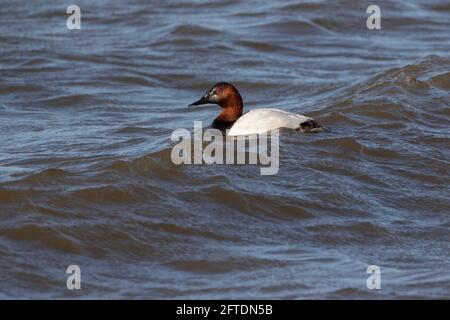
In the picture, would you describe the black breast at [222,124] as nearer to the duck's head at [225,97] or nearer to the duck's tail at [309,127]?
the duck's head at [225,97]

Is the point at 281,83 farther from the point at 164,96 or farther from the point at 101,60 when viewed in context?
the point at 101,60

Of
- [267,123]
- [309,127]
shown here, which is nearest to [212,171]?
[267,123]

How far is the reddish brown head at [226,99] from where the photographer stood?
9938mm

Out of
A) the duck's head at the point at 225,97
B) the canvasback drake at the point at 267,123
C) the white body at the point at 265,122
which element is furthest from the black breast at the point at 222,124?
the white body at the point at 265,122

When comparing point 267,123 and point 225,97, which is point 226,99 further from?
point 267,123

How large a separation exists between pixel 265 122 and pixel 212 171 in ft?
3.90

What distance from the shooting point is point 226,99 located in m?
9.95

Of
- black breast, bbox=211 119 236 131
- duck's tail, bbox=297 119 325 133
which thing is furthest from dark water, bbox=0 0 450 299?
black breast, bbox=211 119 236 131

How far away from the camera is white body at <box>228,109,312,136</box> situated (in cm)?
920

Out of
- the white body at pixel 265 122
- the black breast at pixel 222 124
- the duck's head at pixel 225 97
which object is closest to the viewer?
the white body at pixel 265 122

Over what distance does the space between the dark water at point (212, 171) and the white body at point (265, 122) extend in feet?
0.36

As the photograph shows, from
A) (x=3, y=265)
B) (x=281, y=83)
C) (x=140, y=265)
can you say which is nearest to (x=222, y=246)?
(x=140, y=265)

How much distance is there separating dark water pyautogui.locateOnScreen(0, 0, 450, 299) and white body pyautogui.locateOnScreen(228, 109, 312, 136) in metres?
0.11

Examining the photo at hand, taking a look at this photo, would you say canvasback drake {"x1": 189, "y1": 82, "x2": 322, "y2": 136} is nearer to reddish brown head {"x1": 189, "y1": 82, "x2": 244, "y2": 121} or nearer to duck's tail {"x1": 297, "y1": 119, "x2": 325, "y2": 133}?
duck's tail {"x1": 297, "y1": 119, "x2": 325, "y2": 133}
